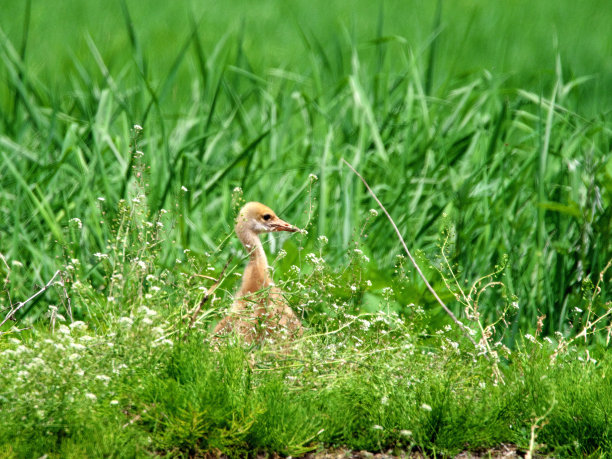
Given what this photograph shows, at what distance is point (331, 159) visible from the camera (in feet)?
19.1

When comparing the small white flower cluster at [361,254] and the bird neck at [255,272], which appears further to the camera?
the bird neck at [255,272]

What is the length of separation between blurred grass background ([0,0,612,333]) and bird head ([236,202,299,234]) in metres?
0.20

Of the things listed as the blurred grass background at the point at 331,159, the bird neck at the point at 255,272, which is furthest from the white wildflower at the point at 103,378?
the bird neck at the point at 255,272

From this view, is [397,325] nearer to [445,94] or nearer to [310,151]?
[310,151]

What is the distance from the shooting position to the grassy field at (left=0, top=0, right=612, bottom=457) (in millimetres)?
3119

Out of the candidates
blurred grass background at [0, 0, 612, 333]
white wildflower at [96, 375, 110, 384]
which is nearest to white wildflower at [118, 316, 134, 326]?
A: white wildflower at [96, 375, 110, 384]

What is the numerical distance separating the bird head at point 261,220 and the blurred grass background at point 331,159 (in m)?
0.20

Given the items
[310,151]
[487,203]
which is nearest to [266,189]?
[310,151]

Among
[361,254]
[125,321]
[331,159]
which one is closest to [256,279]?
[361,254]

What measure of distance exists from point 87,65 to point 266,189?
3.31 m

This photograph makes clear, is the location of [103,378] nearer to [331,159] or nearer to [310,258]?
[310,258]

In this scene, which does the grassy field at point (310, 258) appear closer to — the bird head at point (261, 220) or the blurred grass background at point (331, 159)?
the blurred grass background at point (331, 159)

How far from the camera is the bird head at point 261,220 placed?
15.6 feet

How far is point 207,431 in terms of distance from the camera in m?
3.04
